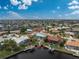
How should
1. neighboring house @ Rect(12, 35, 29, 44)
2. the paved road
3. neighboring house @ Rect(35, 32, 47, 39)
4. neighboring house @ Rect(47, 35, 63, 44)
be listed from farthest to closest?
neighboring house @ Rect(35, 32, 47, 39), neighboring house @ Rect(47, 35, 63, 44), neighboring house @ Rect(12, 35, 29, 44), the paved road

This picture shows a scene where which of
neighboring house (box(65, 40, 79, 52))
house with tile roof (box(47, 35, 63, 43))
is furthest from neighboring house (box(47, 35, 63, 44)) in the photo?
neighboring house (box(65, 40, 79, 52))

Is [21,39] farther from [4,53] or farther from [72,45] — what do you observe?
[72,45]

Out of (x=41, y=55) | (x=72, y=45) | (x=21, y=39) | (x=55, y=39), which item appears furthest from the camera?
(x=55, y=39)

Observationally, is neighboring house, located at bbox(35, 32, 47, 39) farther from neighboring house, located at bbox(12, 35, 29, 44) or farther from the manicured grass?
the manicured grass

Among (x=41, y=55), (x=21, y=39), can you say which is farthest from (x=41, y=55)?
(x=21, y=39)

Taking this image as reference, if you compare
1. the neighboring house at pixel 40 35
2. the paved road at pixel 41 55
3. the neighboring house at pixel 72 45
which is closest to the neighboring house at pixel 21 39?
the neighboring house at pixel 40 35

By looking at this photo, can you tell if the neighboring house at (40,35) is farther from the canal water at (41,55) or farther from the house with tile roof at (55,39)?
the canal water at (41,55)

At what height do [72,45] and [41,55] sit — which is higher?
[72,45]

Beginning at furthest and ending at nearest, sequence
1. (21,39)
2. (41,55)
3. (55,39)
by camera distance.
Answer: (55,39), (21,39), (41,55)
